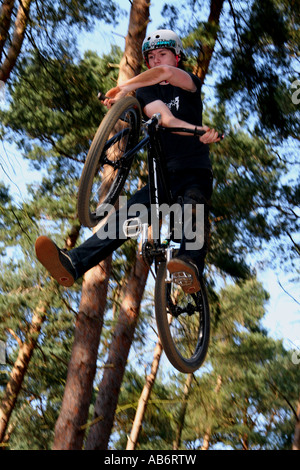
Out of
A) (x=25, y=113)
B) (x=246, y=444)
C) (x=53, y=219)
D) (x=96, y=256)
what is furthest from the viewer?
(x=246, y=444)

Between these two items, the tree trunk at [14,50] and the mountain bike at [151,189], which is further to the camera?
the tree trunk at [14,50]

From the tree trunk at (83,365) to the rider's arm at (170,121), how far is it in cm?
263

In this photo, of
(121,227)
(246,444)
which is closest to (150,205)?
(121,227)

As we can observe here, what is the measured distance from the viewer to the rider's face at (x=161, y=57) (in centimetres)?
496

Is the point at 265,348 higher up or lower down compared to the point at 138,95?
higher up

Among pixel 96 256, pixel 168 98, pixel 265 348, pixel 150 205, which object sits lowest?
pixel 96 256

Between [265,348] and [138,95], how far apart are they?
16.5 metres

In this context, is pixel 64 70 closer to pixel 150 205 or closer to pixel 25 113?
pixel 25 113

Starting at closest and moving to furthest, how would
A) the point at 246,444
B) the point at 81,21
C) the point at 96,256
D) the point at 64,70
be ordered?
the point at 96,256
the point at 64,70
the point at 81,21
the point at 246,444

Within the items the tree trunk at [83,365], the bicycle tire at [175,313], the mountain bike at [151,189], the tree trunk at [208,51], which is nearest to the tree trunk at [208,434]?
the tree trunk at [208,51]

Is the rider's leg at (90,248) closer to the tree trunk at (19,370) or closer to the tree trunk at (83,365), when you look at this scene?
the tree trunk at (83,365)

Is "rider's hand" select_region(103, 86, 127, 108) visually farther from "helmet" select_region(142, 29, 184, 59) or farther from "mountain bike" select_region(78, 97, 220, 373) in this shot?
"helmet" select_region(142, 29, 184, 59)

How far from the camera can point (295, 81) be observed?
31.9ft

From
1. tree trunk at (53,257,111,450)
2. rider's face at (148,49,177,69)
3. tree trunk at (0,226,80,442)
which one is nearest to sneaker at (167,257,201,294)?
rider's face at (148,49,177,69)
